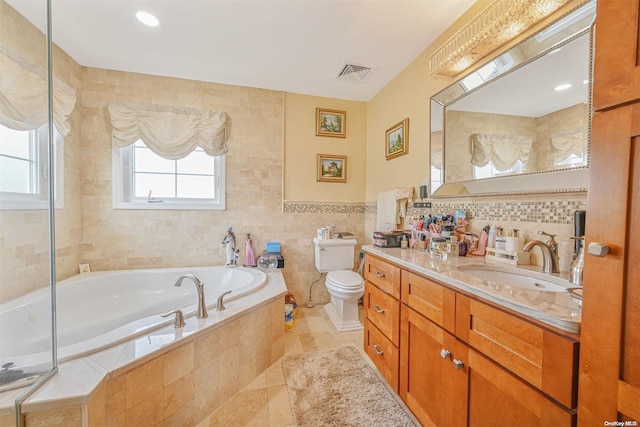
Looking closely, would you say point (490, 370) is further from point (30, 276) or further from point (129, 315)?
point (129, 315)

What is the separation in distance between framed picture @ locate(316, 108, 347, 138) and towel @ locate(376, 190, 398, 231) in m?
0.94

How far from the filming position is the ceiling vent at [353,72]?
7.48ft

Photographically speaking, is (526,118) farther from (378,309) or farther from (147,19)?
(147,19)

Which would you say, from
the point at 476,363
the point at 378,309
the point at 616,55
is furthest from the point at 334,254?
the point at 616,55

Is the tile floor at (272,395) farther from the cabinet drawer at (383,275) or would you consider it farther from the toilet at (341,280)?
the cabinet drawer at (383,275)

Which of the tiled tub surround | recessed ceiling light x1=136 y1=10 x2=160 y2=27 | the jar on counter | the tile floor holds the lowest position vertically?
the tile floor

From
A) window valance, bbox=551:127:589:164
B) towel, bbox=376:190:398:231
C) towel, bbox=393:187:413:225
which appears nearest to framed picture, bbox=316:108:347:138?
towel, bbox=376:190:398:231

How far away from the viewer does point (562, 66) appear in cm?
108

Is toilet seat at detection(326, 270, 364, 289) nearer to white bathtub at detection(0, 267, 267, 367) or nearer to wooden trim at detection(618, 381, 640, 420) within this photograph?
white bathtub at detection(0, 267, 267, 367)

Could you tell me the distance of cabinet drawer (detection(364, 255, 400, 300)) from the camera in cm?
141

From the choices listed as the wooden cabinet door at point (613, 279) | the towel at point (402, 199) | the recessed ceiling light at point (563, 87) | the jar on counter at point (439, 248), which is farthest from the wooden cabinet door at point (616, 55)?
the towel at point (402, 199)

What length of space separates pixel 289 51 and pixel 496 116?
5.34 ft

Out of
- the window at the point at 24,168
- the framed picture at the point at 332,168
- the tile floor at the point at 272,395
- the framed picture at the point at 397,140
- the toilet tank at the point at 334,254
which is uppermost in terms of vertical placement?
the framed picture at the point at 397,140

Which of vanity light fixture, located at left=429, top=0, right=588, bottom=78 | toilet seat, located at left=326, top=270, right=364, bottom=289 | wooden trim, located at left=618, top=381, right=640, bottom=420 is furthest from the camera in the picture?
toilet seat, located at left=326, top=270, right=364, bottom=289
